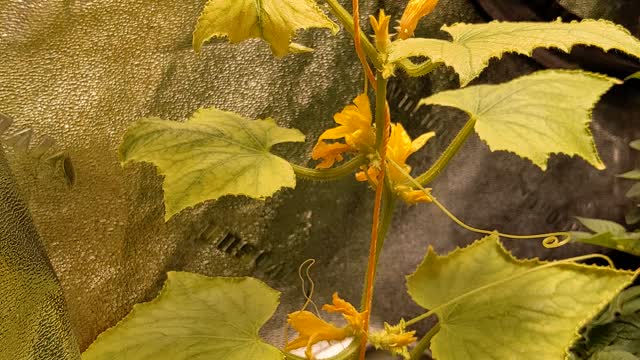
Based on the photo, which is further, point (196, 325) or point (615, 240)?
point (615, 240)

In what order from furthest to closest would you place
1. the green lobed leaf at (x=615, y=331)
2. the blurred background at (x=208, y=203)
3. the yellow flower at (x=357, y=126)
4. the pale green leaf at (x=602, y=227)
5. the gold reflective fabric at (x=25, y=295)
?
the pale green leaf at (x=602, y=227) < the green lobed leaf at (x=615, y=331) < the blurred background at (x=208, y=203) < the yellow flower at (x=357, y=126) < the gold reflective fabric at (x=25, y=295)

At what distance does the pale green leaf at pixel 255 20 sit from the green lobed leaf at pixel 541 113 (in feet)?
0.38

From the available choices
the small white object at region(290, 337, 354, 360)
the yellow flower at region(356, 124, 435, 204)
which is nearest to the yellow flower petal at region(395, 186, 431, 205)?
the yellow flower at region(356, 124, 435, 204)

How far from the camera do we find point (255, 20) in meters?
0.45

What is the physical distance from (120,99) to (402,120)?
0.51m

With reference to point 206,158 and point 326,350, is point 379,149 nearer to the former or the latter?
point 206,158

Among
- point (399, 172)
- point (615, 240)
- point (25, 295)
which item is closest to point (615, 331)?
point (615, 240)

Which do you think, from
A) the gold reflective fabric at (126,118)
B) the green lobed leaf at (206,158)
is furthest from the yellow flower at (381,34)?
Answer: the gold reflective fabric at (126,118)

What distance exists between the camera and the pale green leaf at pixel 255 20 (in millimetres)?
450

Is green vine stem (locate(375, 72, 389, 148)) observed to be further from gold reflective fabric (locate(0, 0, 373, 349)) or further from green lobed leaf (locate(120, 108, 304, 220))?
gold reflective fabric (locate(0, 0, 373, 349))

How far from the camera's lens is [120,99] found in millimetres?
843

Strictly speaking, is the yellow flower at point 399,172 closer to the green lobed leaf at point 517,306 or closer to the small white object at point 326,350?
the green lobed leaf at point 517,306

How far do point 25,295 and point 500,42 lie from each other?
35cm

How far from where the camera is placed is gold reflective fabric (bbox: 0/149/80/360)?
406 mm
